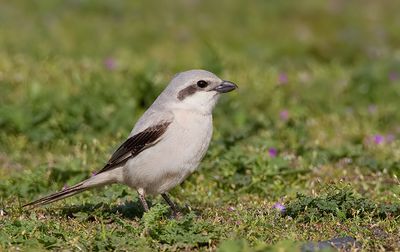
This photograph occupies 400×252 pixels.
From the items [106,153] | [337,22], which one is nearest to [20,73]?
[106,153]

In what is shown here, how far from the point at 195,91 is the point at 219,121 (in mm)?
4182

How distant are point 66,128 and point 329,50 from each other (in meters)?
8.66

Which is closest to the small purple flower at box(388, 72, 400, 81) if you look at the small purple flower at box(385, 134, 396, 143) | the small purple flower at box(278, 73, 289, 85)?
the small purple flower at box(278, 73, 289, 85)

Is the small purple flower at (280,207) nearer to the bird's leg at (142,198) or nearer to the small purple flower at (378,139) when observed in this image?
the bird's leg at (142,198)

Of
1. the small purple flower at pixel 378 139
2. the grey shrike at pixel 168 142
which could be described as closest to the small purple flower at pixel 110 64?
the small purple flower at pixel 378 139

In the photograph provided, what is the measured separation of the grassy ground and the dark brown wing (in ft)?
1.75

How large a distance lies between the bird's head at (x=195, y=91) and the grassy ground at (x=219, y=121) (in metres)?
1.18

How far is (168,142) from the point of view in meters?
8.22

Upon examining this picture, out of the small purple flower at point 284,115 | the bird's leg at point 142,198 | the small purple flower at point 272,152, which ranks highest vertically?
the bird's leg at point 142,198

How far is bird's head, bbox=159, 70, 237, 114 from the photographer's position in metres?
8.42

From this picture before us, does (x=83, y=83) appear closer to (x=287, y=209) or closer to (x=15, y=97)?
(x=15, y=97)

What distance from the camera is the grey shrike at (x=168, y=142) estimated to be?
8156mm

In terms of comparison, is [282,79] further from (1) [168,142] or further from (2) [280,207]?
(1) [168,142]

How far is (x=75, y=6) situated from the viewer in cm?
2044
